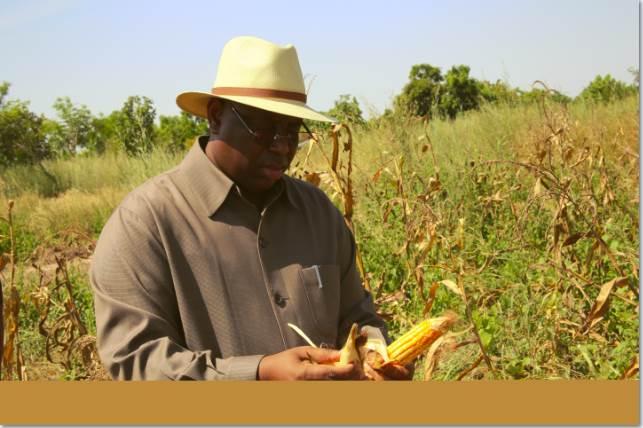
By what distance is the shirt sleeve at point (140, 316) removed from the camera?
2.13 m

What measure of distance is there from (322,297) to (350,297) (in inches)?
10.2

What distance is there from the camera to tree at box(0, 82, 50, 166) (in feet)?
51.3

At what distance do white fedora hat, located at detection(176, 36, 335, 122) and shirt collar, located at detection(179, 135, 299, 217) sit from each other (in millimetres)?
175

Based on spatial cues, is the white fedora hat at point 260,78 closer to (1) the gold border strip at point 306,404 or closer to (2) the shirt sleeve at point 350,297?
(2) the shirt sleeve at point 350,297

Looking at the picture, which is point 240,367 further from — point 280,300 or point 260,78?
point 260,78

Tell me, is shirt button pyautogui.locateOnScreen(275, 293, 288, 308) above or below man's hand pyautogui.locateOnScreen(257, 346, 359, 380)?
above

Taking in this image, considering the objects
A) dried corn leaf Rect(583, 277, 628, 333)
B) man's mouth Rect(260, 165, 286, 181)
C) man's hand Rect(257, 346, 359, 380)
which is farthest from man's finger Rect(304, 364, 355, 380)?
dried corn leaf Rect(583, 277, 628, 333)

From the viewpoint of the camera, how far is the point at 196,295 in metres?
2.24

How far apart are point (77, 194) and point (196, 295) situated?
960 cm

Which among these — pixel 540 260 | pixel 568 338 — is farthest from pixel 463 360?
pixel 540 260

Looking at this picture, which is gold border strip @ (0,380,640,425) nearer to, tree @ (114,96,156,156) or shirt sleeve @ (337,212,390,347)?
shirt sleeve @ (337,212,390,347)

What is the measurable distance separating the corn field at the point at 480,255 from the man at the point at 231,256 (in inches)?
20.8

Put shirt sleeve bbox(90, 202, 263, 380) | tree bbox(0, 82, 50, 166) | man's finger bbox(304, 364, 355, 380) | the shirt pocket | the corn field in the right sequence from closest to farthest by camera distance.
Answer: man's finger bbox(304, 364, 355, 380)
shirt sleeve bbox(90, 202, 263, 380)
the shirt pocket
the corn field
tree bbox(0, 82, 50, 166)

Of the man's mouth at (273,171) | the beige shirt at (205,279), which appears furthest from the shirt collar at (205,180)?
the man's mouth at (273,171)
